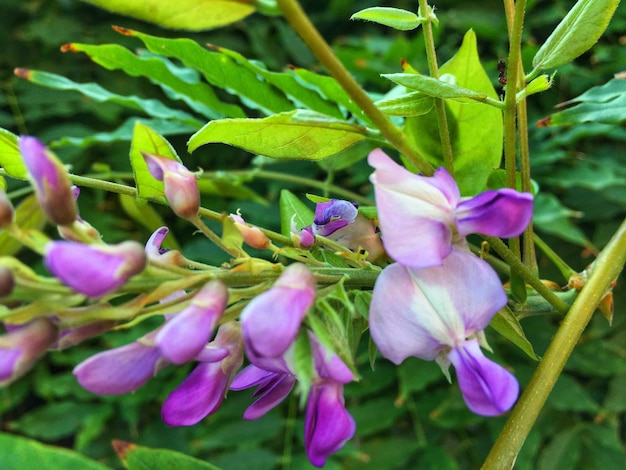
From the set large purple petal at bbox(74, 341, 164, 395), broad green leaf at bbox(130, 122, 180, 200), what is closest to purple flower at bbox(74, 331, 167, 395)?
large purple petal at bbox(74, 341, 164, 395)

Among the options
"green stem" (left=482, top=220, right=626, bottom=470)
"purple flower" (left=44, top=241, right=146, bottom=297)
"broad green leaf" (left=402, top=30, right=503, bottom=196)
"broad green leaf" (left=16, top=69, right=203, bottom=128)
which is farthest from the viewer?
"broad green leaf" (left=16, top=69, right=203, bottom=128)

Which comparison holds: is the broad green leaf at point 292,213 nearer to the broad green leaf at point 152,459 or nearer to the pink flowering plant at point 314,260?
the pink flowering plant at point 314,260

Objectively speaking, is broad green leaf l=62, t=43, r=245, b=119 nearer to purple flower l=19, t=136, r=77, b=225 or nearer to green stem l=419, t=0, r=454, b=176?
green stem l=419, t=0, r=454, b=176

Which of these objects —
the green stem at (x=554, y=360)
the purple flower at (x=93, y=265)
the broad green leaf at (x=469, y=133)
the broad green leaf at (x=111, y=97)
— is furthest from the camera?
the broad green leaf at (x=111, y=97)

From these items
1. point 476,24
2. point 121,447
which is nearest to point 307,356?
point 121,447

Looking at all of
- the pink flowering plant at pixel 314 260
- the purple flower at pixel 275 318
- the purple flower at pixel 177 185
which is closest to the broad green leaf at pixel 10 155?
the pink flowering plant at pixel 314 260
